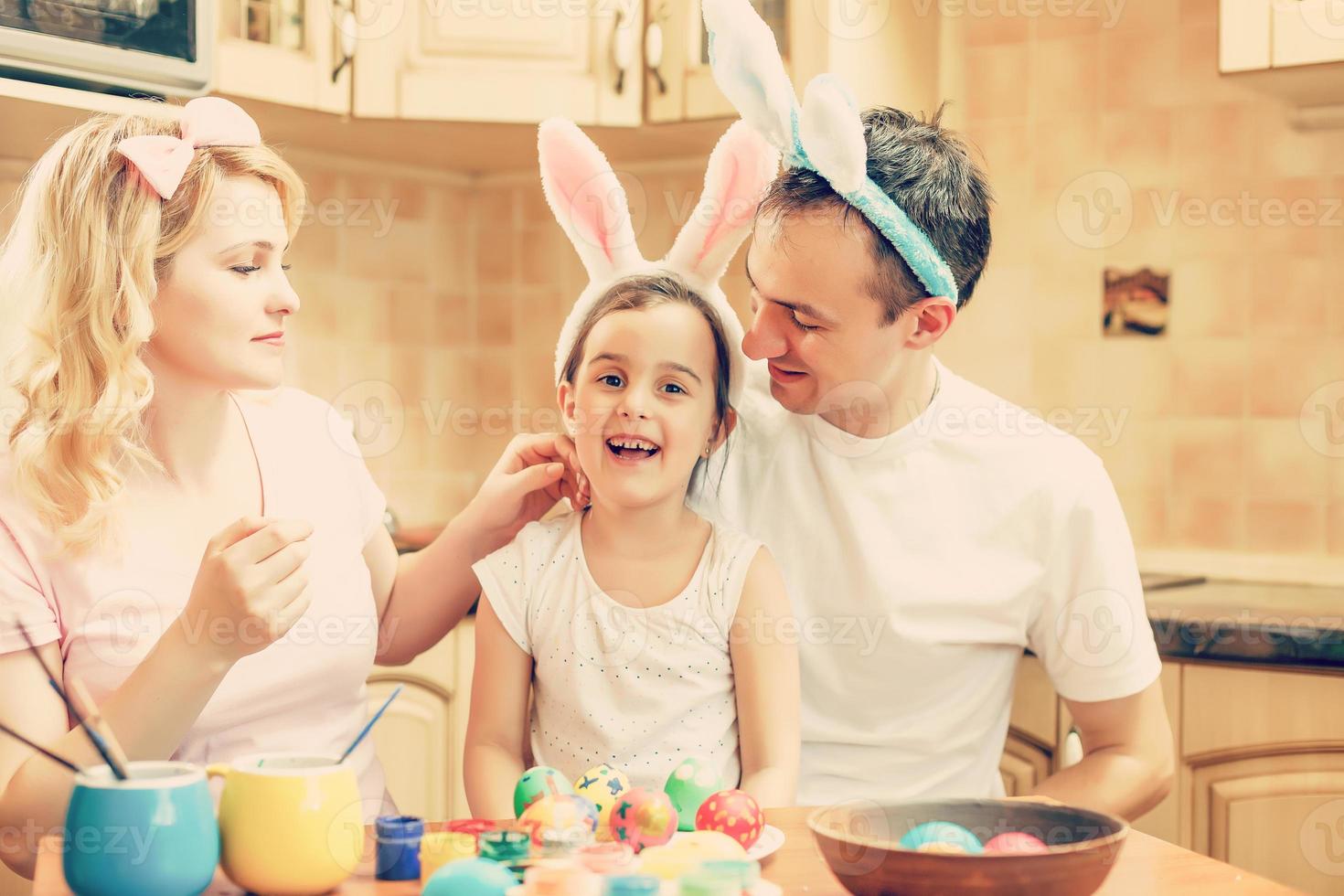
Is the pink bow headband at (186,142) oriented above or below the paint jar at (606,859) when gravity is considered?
above

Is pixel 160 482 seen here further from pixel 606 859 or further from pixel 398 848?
pixel 606 859

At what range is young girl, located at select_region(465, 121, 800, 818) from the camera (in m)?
1.24

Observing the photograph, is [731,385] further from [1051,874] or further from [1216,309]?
[1216,309]

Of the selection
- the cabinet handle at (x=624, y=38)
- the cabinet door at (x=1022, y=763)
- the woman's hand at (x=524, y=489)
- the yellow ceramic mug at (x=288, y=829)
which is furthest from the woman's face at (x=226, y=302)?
the cabinet door at (x=1022, y=763)

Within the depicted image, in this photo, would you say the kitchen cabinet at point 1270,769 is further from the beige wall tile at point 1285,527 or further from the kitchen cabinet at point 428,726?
the kitchen cabinet at point 428,726

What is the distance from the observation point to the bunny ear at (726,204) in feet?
4.40

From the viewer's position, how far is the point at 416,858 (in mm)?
867

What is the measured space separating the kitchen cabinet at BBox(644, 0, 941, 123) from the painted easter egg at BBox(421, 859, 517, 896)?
1.46m

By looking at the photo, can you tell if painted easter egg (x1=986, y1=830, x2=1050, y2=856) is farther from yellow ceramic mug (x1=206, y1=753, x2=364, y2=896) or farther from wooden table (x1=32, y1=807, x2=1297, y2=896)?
yellow ceramic mug (x1=206, y1=753, x2=364, y2=896)

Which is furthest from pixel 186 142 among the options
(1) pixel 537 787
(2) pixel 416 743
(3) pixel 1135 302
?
(3) pixel 1135 302

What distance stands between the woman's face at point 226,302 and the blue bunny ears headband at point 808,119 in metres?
0.45

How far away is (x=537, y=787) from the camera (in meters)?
0.95

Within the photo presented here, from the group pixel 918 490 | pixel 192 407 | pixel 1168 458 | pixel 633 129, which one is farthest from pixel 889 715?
pixel 633 129

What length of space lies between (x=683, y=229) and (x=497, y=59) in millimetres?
909
